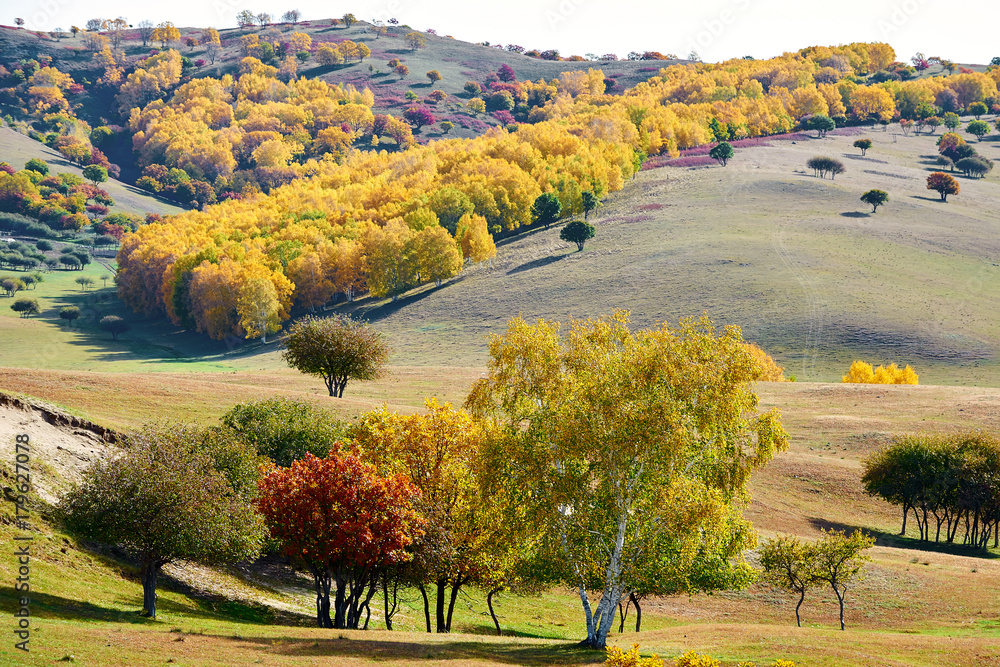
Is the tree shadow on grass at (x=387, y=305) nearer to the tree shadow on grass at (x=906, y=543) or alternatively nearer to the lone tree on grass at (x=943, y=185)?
the tree shadow on grass at (x=906, y=543)

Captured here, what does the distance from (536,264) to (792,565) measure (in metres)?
124

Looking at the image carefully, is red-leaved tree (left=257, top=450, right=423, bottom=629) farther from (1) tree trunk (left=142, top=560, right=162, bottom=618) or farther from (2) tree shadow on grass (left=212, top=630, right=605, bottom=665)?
(1) tree trunk (left=142, top=560, right=162, bottom=618)

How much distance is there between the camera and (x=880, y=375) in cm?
10756

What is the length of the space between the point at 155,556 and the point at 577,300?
11585 cm

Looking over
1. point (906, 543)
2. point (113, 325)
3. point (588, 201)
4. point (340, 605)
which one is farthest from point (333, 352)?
point (588, 201)

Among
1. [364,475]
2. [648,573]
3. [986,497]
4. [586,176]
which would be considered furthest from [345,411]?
[586,176]

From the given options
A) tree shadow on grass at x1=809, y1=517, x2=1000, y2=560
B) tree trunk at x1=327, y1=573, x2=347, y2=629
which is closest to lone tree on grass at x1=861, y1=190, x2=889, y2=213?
tree shadow on grass at x1=809, y1=517, x2=1000, y2=560

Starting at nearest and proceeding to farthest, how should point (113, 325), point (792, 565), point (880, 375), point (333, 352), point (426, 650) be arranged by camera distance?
point (426, 650) < point (792, 565) < point (333, 352) < point (880, 375) < point (113, 325)

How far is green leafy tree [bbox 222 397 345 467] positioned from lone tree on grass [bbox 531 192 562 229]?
139m

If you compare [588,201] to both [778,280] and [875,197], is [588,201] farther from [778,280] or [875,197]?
[875,197]

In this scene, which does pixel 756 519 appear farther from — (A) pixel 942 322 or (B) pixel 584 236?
(B) pixel 584 236

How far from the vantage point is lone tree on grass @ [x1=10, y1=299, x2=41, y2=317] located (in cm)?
16259

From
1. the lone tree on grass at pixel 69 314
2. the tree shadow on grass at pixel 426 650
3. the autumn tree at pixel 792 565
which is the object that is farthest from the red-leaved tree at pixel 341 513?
the lone tree on grass at pixel 69 314

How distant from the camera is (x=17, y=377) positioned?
61.6 metres
